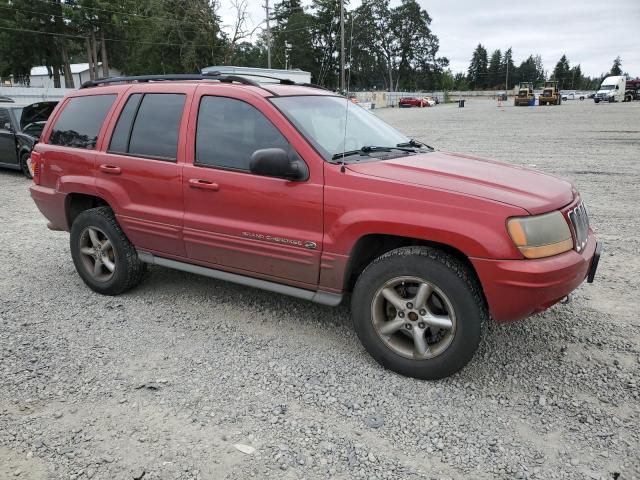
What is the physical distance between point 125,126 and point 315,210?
79.8 inches

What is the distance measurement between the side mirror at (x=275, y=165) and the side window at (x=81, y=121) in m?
1.98

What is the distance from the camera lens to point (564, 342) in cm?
373

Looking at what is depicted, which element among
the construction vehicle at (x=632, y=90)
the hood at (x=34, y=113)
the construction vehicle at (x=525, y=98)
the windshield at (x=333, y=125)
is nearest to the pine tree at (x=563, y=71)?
the construction vehicle at (x=632, y=90)

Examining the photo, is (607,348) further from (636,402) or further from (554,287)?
(554,287)

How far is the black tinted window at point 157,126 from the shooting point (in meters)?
4.10

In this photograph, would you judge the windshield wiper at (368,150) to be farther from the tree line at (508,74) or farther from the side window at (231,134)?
the tree line at (508,74)

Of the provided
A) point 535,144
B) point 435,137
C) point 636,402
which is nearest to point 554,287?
point 636,402

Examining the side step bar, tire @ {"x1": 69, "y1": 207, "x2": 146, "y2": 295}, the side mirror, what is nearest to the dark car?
tire @ {"x1": 69, "y1": 207, "x2": 146, "y2": 295}

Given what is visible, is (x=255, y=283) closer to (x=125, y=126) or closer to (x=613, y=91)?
(x=125, y=126)

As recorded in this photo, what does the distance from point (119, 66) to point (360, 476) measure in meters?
82.0

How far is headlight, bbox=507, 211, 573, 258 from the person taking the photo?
2885 millimetres

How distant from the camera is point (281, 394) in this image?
315cm

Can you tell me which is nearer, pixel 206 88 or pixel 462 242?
pixel 462 242

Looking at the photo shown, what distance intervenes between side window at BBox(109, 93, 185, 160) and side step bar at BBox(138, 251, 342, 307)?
0.87 metres
